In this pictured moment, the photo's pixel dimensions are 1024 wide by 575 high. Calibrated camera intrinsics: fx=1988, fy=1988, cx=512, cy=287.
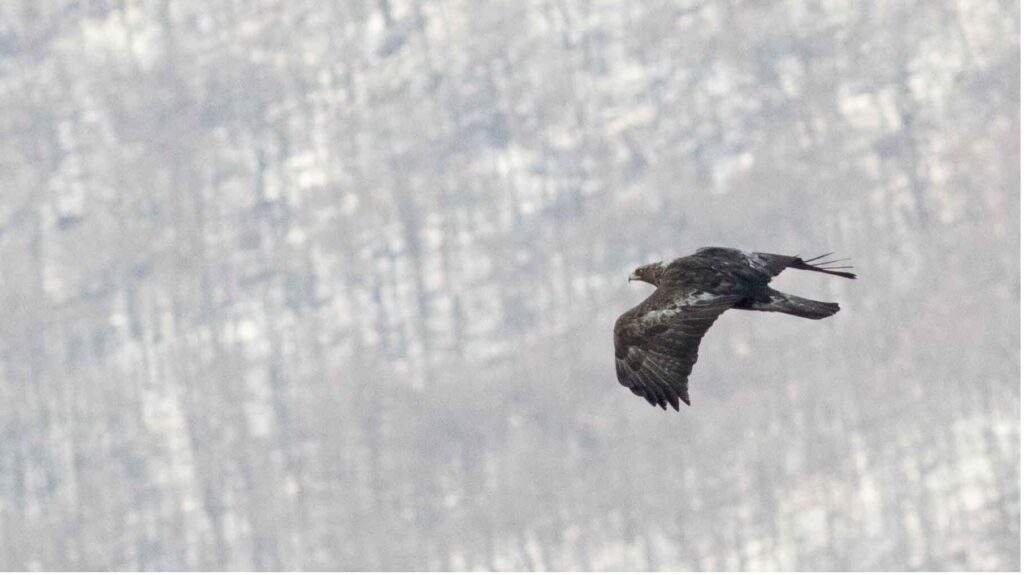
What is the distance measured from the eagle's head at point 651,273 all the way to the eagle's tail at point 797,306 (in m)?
3.86

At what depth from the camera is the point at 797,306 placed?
145 feet

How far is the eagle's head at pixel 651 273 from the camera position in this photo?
48213 millimetres

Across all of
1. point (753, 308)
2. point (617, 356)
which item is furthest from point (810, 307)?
point (617, 356)

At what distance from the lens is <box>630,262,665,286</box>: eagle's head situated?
4821 cm

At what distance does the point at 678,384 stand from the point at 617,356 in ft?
6.62

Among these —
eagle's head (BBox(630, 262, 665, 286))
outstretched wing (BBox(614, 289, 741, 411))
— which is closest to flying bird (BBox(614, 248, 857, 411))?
outstretched wing (BBox(614, 289, 741, 411))

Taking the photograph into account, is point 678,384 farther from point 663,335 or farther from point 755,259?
point 755,259

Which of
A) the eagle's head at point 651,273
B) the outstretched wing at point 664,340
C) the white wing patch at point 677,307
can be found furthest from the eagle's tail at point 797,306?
the eagle's head at point 651,273

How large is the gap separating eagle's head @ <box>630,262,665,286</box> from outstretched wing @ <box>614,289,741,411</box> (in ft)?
14.6

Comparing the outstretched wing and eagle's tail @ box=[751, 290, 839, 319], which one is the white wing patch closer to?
the outstretched wing

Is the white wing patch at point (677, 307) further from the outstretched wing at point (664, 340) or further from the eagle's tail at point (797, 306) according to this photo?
the eagle's tail at point (797, 306)

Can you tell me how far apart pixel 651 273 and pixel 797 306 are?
550cm

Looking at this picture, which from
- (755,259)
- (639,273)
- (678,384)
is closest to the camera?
(678,384)

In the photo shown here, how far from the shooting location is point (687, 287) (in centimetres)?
4381
